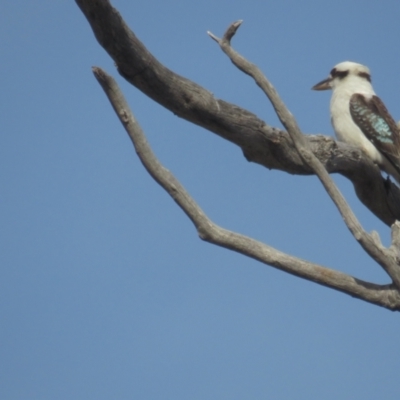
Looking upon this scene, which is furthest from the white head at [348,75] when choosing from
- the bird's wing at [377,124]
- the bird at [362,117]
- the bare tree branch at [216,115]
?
the bare tree branch at [216,115]

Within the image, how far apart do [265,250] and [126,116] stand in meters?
1.00

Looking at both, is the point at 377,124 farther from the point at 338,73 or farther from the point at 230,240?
the point at 230,240

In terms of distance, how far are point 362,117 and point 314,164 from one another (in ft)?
8.82

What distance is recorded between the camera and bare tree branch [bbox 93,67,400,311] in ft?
12.6

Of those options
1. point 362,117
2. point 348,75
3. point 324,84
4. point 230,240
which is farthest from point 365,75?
point 230,240

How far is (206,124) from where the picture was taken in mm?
4703

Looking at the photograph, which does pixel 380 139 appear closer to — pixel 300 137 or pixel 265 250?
pixel 300 137

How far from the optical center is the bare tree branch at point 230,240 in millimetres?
3848

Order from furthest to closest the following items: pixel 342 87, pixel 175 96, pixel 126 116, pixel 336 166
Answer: pixel 342 87 → pixel 336 166 → pixel 175 96 → pixel 126 116

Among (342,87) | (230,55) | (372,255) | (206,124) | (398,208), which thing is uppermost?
(342,87)

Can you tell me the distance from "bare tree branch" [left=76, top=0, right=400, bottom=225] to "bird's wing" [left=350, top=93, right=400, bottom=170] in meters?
0.86

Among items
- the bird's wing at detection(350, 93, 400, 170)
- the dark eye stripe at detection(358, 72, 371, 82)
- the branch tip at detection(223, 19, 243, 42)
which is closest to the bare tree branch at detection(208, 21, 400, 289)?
the branch tip at detection(223, 19, 243, 42)

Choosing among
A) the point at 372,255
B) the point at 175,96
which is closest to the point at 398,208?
the point at 372,255

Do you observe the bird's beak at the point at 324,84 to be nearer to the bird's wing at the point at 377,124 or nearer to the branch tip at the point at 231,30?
the bird's wing at the point at 377,124
